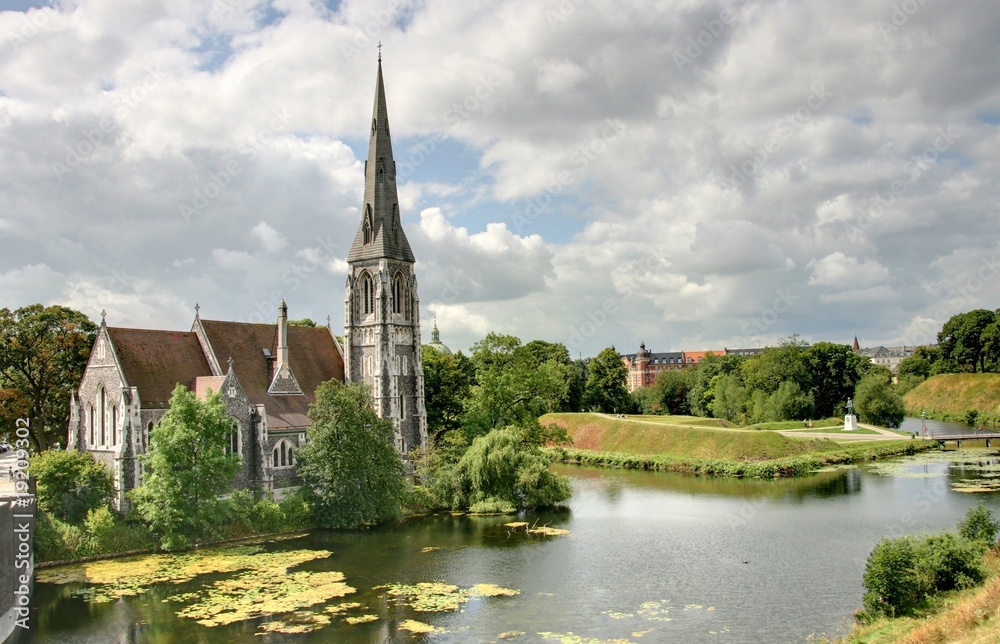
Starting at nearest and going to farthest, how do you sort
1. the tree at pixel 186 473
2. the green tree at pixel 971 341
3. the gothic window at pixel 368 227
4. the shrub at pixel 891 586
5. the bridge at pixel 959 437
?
1. the shrub at pixel 891 586
2. the tree at pixel 186 473
3. the gothic window at pixel 368 227
4. the bridge at pixel 959 437
5. the green tree at pixel 971 341

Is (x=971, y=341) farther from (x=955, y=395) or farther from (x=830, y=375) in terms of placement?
(x=830, y=375)

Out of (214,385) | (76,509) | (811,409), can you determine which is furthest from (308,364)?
(811,409)

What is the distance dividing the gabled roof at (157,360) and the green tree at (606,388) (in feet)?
200

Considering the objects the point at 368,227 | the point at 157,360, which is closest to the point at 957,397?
the point at 368,227

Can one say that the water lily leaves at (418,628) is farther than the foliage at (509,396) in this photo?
No

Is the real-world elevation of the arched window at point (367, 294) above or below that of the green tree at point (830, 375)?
above

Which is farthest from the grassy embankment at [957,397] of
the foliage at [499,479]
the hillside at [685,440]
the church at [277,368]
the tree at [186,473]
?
the tree at [186,473]

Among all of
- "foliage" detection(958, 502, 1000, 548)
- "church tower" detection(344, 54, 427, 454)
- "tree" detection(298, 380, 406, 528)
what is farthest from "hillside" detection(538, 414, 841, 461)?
"foliage" detection(958, 502, 1000, 548)

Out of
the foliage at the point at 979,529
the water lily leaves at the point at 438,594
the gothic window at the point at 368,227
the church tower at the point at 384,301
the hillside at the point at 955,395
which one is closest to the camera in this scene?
the water lily leaves at the point at 438,594

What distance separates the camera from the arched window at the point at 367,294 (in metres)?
47.4

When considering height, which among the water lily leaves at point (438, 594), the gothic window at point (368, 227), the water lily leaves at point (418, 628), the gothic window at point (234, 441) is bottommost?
the water lily leaves at point (418, 628)

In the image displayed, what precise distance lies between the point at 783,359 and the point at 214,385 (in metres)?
62.2

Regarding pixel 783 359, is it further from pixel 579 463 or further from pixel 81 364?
pixel 81 364

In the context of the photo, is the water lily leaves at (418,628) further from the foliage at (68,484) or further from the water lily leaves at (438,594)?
the foliage at (68,484)
